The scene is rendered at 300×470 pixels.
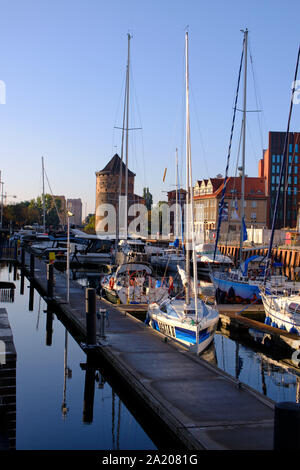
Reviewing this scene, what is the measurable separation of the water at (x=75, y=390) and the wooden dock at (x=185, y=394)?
81 centimetres

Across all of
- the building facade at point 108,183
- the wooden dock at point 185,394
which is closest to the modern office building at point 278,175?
the building facade at point 108,183

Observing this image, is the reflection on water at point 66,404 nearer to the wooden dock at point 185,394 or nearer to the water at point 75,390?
the water at point 75,390

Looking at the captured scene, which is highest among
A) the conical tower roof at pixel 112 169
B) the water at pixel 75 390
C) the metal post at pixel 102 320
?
the conical tower roof at pixel 112 169

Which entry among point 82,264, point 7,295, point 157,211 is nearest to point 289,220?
point 157,211

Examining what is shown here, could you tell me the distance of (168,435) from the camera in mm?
11156

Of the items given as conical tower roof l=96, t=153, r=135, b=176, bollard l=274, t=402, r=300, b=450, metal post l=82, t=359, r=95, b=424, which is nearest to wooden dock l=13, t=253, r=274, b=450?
metal post l=82, t=359, r=95, b=424

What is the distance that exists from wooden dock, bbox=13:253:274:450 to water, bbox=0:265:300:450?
81cm

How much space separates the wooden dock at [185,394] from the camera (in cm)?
991

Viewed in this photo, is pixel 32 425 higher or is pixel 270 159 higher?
pixel 270 159

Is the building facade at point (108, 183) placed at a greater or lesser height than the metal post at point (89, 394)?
greater

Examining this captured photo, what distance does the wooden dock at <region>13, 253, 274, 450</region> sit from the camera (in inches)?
390

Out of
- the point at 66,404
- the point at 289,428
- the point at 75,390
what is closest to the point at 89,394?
the point at 75,390
